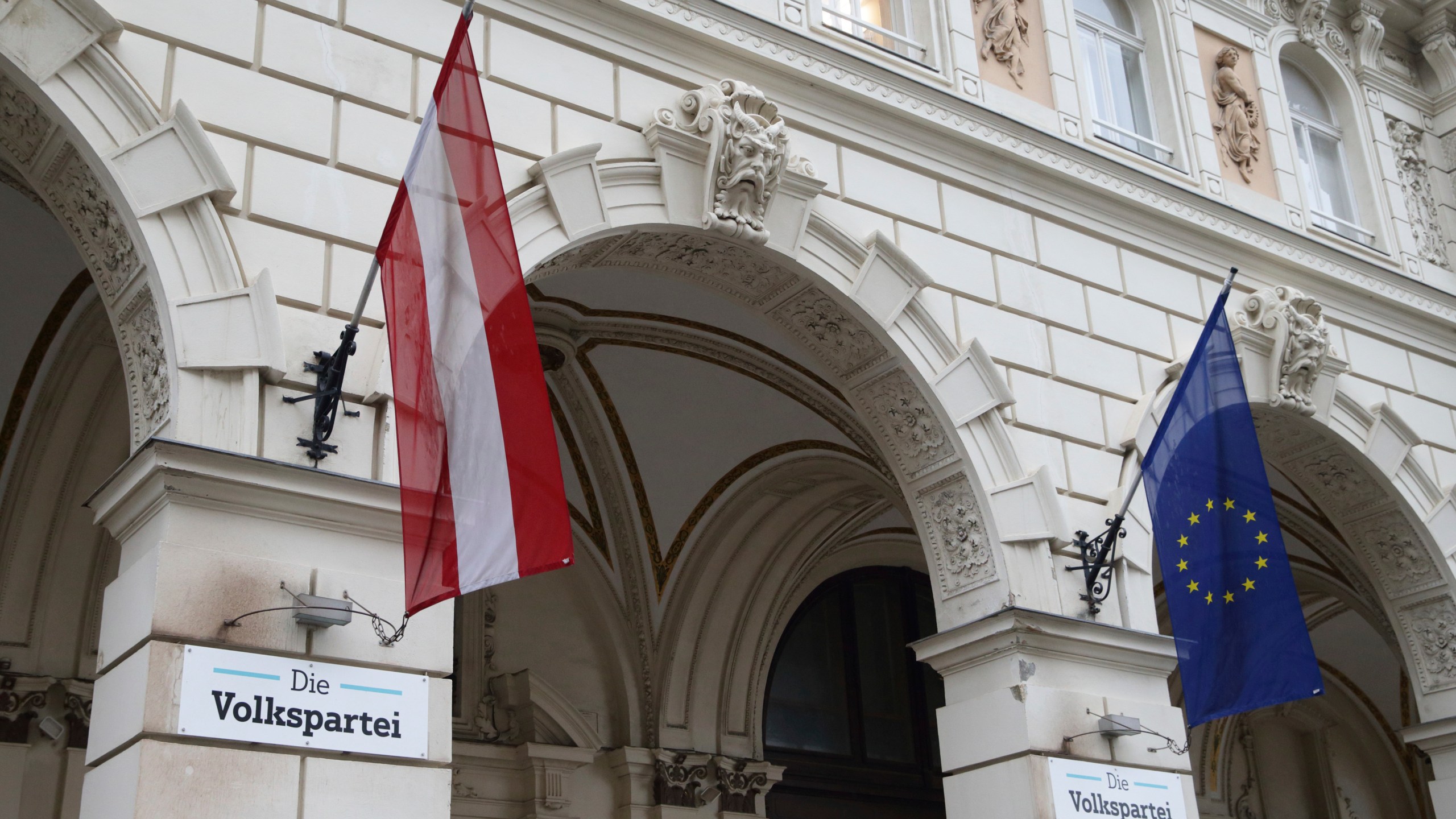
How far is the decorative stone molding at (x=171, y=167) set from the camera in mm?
7059

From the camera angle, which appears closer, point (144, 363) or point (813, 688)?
point (144, 363)

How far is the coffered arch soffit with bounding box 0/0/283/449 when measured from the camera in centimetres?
697

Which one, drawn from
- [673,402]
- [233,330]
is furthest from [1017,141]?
[233,330]

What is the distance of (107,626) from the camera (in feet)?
22.5

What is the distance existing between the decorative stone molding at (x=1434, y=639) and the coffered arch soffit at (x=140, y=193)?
966cm

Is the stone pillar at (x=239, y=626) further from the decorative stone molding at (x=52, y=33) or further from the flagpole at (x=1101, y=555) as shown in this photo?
the flagpole at (x=1101, y=555)

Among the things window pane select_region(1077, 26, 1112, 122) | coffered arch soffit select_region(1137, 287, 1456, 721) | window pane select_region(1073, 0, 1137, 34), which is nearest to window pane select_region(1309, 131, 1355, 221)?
window pane select_region(1073, 0, 1137, 34)

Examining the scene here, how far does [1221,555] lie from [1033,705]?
1.53m

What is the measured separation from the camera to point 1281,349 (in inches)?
464

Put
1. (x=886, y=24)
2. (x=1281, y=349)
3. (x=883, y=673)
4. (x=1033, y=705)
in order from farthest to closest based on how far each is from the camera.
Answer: (x=883, y=673) < (x=1281, y=349) < (x=886, y=24) < (x=1033, y=705)

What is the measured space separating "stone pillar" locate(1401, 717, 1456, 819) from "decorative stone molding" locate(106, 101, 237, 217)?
988cm

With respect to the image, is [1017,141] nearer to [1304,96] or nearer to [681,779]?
[1304,96]

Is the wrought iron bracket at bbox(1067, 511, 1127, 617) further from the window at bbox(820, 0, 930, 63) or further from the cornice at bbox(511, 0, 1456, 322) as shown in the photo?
the window at bbox(820, 0, 930, 63)

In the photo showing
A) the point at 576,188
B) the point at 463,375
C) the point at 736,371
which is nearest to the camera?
the point at 463,375
